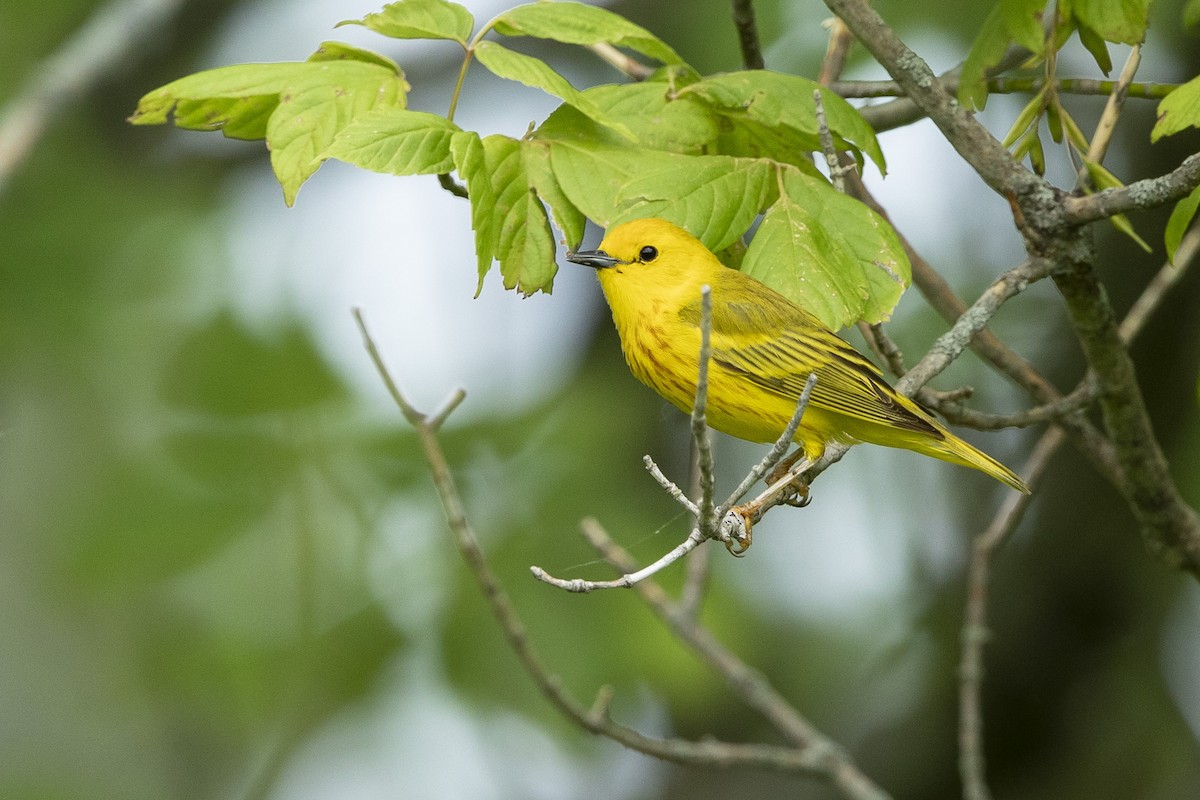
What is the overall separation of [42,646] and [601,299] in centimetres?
Answer: 387

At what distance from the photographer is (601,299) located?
673 centimetres

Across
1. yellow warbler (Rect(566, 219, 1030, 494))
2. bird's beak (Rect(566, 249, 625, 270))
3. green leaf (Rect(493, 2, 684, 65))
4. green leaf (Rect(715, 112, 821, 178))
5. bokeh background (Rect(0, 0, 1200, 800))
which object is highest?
green leaf (Rect(493, 2, 684, 65))

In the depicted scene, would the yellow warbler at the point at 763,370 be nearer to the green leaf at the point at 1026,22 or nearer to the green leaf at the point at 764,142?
the green leaf at the point at 764,142

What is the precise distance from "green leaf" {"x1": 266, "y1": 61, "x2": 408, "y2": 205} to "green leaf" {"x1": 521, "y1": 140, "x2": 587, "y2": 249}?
1.04 ft

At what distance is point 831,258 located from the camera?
2.80m

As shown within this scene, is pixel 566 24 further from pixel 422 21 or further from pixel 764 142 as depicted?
pixel 764 142

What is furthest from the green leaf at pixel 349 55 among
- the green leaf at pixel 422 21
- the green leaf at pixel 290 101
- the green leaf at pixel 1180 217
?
the green leaf at pixel 1180 217

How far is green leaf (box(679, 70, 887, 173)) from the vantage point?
9.37ft

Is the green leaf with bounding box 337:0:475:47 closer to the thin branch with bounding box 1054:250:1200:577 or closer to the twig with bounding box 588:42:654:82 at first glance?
the twig with bounding box 588:42:654:82

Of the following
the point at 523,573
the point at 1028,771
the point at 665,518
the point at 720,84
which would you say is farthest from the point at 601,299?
the point at 720,84

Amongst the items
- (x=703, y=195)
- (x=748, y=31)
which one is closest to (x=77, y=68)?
(x=748, y=31)

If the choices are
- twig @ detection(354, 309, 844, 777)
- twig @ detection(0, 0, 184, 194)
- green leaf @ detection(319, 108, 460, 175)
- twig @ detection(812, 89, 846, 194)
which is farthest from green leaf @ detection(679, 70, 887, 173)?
twig @ detection(0, 0, 184, 194)

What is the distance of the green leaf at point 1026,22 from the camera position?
2.97 meters

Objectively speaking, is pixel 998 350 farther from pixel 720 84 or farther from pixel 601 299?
pixel 601 299
